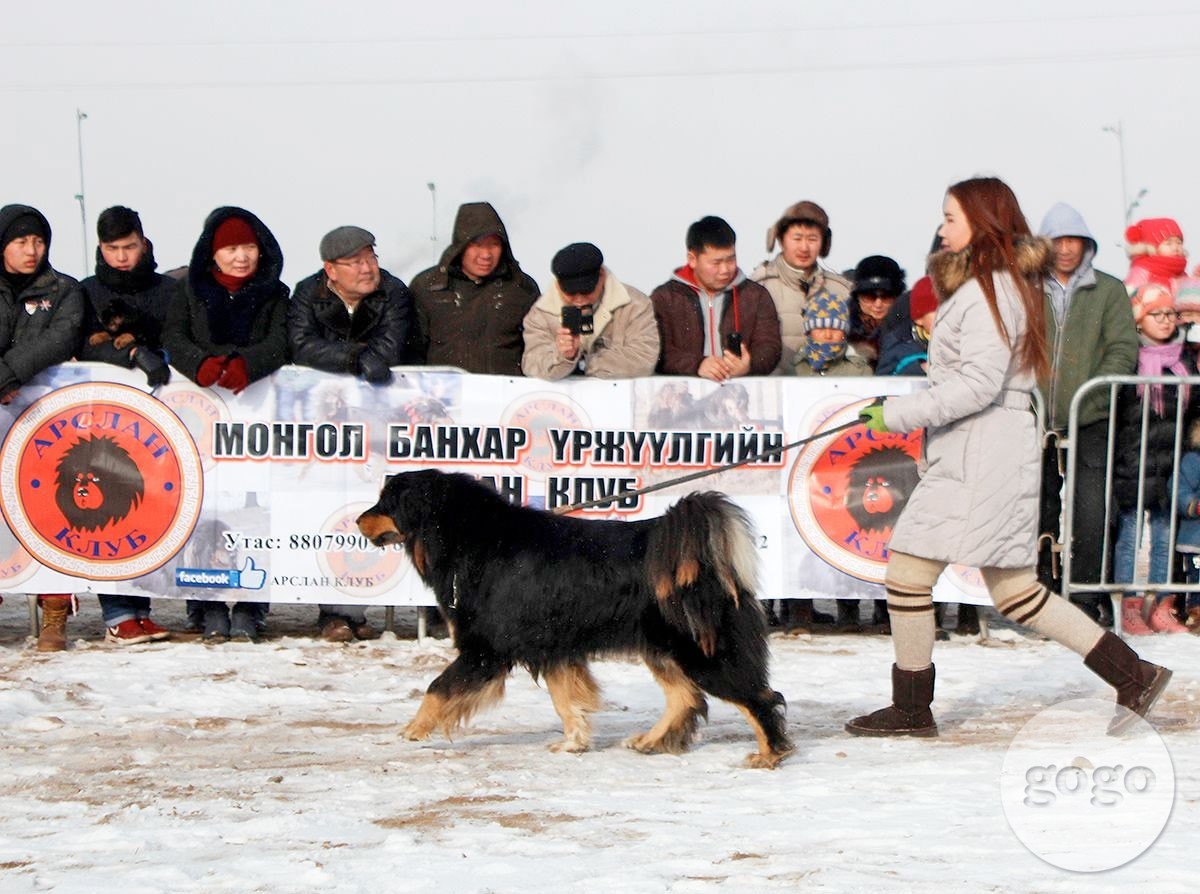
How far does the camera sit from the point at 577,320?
8234mm

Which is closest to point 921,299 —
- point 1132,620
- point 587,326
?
point 587,326

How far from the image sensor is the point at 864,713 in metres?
6.75

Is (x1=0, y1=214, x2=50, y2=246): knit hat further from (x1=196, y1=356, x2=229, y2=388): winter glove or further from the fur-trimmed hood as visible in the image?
the fur-trimmed hood

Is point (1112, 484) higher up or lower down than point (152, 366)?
lower down

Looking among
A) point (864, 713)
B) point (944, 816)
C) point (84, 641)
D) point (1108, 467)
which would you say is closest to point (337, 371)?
point (84, 641)

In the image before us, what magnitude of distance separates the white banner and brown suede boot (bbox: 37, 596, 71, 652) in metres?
0.07

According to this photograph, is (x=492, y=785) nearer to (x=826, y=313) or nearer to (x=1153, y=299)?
(x=826, y=313)

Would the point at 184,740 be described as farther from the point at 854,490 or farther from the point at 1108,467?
the point at 1108,467

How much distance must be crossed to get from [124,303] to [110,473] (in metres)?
0.89

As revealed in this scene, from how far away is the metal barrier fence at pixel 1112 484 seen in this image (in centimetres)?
823

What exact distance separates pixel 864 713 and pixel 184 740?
2.74 m

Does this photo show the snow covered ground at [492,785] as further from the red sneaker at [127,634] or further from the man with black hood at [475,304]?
the man with black hood at [475,304]

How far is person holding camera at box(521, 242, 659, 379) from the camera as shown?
8250 millimetres

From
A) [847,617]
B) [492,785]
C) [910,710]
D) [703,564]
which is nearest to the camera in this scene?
[492,785]
